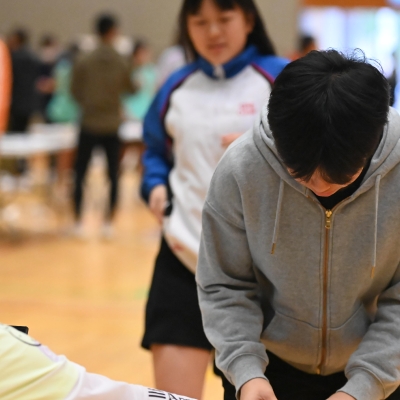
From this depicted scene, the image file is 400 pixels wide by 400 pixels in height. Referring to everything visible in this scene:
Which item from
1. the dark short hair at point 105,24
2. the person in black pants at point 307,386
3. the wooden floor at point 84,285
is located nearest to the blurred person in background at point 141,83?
the wooden floor at point 84,285

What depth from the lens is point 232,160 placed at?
1.32 m

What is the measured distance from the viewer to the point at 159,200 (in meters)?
2.01

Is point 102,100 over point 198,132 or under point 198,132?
under

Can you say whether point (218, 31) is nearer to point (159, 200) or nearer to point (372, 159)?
point (159, 200)

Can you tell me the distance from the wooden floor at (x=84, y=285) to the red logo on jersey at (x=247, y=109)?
4.40 ft

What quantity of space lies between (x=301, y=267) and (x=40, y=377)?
1.72 ft

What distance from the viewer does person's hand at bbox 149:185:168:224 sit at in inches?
79.0

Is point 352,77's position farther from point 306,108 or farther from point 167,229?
point 167,229

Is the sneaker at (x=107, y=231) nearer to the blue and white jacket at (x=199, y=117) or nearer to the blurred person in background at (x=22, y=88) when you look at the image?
the blurred person in background at (x=22, y=88)

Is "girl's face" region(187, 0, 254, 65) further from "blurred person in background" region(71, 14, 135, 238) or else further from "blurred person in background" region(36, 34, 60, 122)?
"blurred person in background" region(36, 34, 60, 122)

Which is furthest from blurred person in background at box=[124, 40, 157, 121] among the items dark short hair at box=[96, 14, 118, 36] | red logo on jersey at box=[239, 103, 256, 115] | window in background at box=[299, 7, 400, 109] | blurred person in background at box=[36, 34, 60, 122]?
red logo on jersey at box=[239, 103, 256, 115]

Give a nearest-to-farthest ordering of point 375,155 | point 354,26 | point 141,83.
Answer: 1. point 375,155
2. point 141,83
3. point 354,26

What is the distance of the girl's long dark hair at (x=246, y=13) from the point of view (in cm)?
187

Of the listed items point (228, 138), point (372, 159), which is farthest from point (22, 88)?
point (372, 159)
